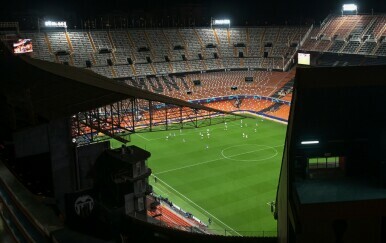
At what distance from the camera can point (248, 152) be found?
37406 mm

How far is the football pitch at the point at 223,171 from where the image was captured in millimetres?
24706

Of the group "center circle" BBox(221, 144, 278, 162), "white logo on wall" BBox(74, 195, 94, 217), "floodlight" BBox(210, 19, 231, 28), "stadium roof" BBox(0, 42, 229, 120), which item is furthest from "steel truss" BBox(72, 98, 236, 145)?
"floodlight" BBox(210, 19, 231, 28)

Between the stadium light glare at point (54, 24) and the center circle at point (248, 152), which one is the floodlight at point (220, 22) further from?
the center circle at point (248, 152)

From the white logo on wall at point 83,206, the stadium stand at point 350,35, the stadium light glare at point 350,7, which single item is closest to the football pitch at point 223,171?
the white logo on wall at point 83,206

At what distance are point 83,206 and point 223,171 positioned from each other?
2306 centimetres

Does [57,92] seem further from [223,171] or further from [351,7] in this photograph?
[351,7]

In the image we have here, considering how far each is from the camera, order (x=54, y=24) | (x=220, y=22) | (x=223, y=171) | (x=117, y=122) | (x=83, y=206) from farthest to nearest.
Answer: (x=220, y=22), (x=54, y=24), (x=117, y=122), (x=223, y=171), (x=83, y=206)

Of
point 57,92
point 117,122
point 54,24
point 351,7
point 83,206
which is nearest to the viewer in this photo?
point 83,206

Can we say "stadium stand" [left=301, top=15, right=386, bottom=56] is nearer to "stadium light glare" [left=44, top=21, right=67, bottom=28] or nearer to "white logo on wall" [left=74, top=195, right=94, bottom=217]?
"stadium light glare" [left=44, top=21, right=67, bottom=28]

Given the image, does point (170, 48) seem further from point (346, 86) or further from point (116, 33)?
point (346, 86)

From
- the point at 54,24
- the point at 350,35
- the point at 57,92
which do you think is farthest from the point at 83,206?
the point at 54,24

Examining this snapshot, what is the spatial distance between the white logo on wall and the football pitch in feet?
34.7

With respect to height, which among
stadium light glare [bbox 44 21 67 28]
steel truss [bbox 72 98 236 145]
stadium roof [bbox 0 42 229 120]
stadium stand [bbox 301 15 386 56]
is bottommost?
steel truss [bbox 72 98 236 145]

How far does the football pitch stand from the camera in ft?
81.1
